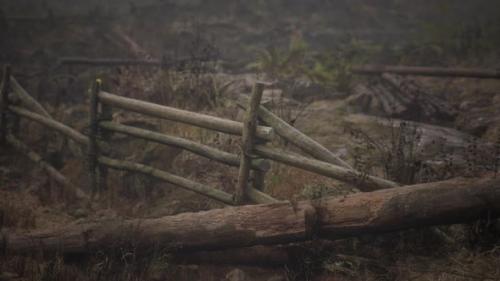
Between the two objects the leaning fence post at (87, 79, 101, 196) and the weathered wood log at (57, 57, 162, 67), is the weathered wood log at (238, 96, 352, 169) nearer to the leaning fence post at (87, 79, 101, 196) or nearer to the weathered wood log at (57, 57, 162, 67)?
the leaning fence post at (87, 79, 101, 196)

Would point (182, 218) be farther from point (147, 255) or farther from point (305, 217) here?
point (305, 217)

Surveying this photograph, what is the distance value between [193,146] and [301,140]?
4.10 ft

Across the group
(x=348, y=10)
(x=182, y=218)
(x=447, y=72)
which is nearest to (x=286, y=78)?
(x=447, y=72)

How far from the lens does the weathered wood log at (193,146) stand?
430 cm

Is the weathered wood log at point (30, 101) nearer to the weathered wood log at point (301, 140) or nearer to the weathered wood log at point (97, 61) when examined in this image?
the weathered wood log at point (97, 61)

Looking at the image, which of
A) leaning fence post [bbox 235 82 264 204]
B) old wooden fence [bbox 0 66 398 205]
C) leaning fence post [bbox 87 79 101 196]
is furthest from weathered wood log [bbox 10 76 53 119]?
leaning fence post [bbox 235 82 264 204]

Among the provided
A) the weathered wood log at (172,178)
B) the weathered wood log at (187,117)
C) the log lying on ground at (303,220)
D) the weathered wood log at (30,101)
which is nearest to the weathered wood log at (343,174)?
the log lying on ground at (303,220)

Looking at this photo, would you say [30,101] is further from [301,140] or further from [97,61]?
[301,140]

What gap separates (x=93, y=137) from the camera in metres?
A: 5.53

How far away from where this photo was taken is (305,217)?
11.6 ft

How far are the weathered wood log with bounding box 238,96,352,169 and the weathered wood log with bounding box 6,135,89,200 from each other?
106 inches

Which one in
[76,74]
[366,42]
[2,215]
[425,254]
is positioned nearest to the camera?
[425,254]

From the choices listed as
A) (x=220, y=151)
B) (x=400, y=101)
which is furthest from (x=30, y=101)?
(x=400, y=101)

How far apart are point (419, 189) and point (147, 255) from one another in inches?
90.3
